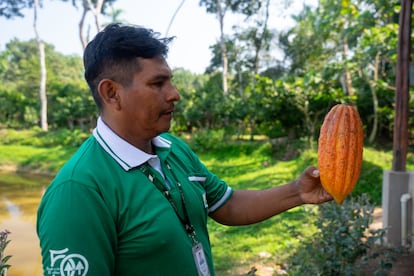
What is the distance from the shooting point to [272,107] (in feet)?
38.0

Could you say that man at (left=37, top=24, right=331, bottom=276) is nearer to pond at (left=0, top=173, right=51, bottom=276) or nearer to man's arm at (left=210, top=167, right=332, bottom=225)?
man's arm at (left=210, top=167, right=332, bottom=225)

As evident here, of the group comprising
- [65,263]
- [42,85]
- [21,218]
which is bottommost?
[21,218]

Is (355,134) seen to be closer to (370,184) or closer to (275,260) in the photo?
(275,260)

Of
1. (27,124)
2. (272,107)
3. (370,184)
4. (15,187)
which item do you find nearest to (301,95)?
(272,107)

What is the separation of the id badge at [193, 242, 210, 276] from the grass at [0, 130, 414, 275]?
1.97 metres

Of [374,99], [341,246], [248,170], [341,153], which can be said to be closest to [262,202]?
[341,153]

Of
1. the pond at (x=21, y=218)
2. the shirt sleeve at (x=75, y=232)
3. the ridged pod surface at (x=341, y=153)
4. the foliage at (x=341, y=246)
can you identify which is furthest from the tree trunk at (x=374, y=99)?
the shirt sleeve at (x=75, y=232)

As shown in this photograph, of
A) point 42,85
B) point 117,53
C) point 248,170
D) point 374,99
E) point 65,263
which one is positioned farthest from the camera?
point 42,85

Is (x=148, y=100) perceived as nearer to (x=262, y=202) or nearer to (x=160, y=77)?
(x=160, y=77)

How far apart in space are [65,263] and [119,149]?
0.37 metres

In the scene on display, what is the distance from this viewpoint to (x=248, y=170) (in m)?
10.2

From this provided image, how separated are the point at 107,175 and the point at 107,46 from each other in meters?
0.38

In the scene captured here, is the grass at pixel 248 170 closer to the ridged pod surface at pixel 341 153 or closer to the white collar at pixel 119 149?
the ridged pod surface at pixel 341 153

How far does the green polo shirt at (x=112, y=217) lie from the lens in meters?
1.02
